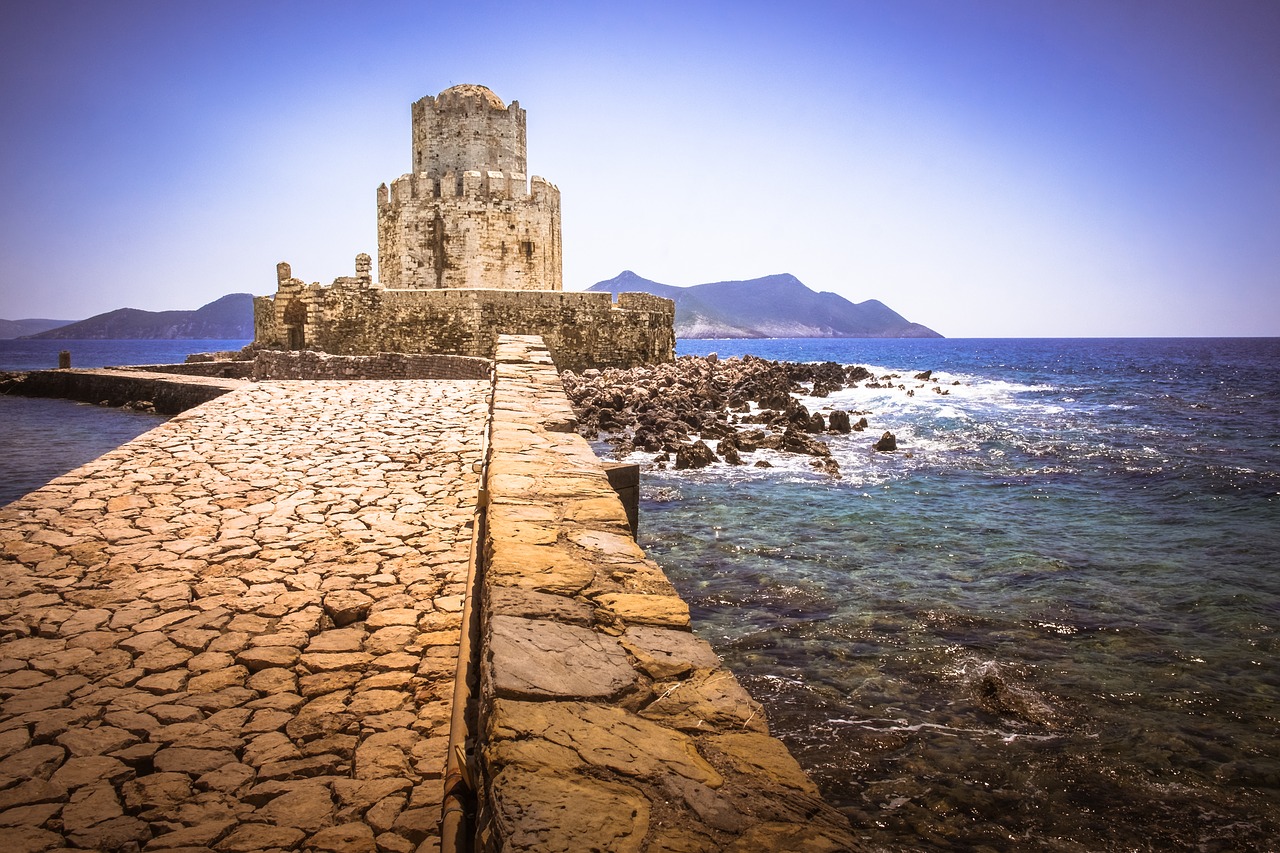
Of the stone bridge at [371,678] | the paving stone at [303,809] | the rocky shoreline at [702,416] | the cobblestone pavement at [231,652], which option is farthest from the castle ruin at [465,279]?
the paving stone at [303,809]

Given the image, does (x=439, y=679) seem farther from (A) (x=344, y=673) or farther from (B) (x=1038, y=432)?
(B) (x=1038, y=432)

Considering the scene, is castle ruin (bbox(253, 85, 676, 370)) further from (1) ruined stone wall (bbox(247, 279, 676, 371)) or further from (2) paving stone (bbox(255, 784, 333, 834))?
(2) paving stone (bbox(255, 784, 333, 834))

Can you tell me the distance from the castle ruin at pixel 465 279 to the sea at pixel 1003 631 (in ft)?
27.0

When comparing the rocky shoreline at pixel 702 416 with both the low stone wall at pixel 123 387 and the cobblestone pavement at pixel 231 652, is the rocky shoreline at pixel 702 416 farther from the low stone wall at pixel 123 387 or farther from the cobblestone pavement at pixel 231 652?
the cobblestone pavement at pixel 231 652

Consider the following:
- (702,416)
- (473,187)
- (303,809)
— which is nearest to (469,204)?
(473,187)

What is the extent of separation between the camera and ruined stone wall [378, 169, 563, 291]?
2402 cm

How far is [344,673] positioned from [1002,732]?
3.85m

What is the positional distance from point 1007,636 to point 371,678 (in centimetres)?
498

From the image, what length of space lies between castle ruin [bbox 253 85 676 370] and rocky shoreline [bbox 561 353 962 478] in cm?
155

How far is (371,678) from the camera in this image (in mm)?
3291

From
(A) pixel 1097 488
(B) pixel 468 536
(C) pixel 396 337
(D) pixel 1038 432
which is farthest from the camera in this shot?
(C) pixel 396 337

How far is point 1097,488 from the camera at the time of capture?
1205 centimetres

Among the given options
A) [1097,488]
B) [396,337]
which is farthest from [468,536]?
[396,337]

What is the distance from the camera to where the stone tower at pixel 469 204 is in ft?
79.0
